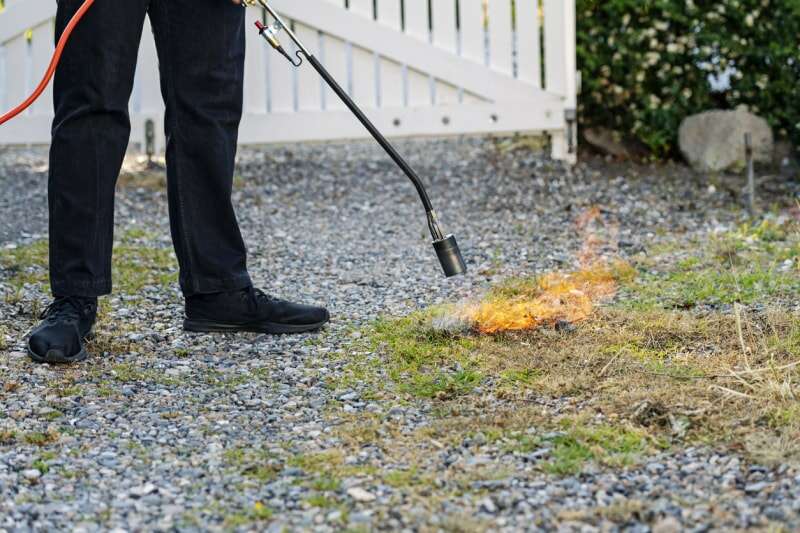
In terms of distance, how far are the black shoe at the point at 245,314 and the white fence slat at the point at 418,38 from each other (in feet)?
8.60

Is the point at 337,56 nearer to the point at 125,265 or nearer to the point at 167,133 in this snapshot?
the point at 125,265

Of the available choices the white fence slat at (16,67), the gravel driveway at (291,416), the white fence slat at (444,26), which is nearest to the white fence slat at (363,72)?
the white fence slat at (444,26)

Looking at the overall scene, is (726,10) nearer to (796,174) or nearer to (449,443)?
(796,174)

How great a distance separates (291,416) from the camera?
8.52 feet

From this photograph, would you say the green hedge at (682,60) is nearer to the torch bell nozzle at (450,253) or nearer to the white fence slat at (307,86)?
the white fence slat at (307,86)

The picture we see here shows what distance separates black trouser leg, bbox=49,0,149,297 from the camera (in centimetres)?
285

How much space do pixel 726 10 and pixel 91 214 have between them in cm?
373

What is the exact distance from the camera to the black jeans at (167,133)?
9.41 ft

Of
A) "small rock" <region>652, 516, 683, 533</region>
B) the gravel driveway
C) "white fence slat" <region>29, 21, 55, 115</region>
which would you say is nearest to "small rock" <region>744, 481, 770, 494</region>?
the gravel driveway

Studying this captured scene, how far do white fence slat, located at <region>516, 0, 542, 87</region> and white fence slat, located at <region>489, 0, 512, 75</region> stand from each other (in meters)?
0.06

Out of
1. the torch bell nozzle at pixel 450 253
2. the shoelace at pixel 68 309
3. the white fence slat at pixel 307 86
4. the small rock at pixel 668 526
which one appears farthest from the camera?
the white fence slat at pixel 307 86

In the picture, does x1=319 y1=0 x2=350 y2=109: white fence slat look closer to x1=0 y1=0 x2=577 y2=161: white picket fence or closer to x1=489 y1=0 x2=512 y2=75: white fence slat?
x1=0 y1=0 x2=577 y2=161: white picket fence

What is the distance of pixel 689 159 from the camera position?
5.77m

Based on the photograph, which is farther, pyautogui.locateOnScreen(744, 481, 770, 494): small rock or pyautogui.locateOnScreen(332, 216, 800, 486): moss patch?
pyautogui.locateOnScreen(332, 216, 800, 486): moss patch
